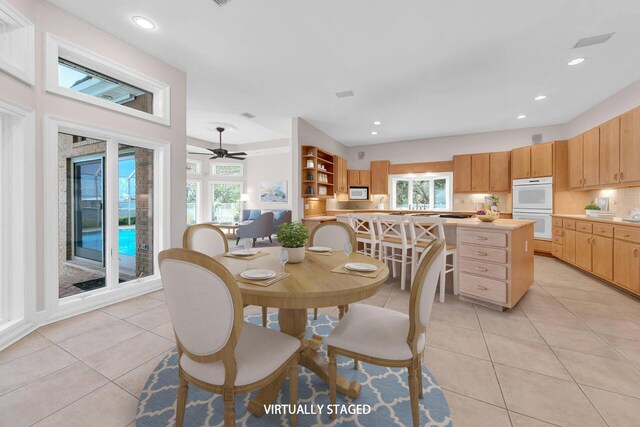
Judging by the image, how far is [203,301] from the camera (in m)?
1.02

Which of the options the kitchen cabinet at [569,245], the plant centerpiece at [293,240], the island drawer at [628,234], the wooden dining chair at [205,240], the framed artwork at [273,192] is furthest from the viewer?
the framed artwork at [273,192]

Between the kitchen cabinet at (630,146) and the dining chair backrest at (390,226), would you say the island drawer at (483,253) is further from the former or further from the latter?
the kitchen cabinet at (630,146)

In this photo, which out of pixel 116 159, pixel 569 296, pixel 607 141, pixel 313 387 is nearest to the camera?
pixel 313 387

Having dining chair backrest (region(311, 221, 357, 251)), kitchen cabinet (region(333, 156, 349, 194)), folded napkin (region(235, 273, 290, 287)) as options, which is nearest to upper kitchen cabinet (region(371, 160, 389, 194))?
kitchen cabinet (region(333, 156, 349, 194))

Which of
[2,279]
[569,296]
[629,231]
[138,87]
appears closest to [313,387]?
[2,279]

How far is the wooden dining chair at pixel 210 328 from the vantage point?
100cm

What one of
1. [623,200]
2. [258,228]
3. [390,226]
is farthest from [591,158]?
[258,228]

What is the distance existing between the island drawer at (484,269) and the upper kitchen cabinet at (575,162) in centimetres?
340

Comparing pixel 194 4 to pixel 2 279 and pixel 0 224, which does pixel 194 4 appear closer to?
pixel 0 224

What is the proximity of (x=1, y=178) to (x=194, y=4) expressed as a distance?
2246 millimetres

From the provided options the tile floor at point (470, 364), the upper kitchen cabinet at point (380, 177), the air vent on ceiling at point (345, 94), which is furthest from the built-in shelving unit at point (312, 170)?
the tile floor at point (470, 364)

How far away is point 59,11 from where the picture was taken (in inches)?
94.7

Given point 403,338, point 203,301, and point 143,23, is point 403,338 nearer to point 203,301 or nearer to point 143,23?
point 203,301

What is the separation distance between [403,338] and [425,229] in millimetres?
2117
